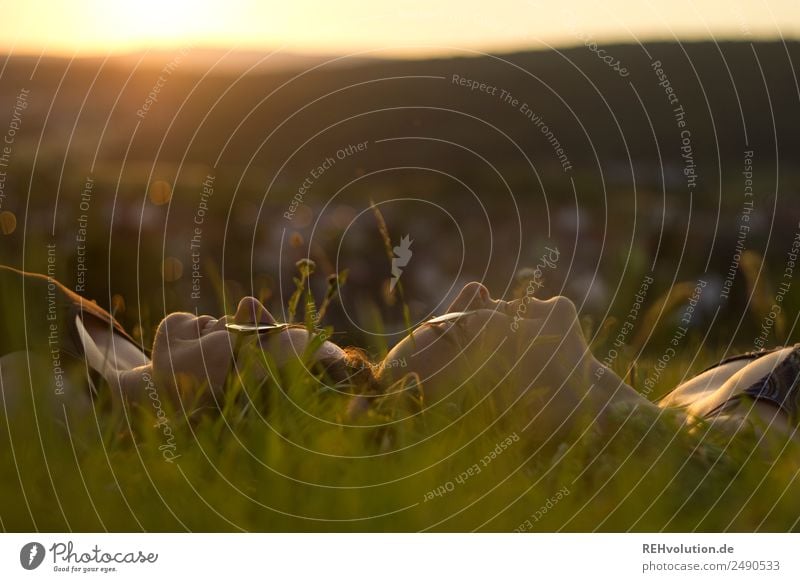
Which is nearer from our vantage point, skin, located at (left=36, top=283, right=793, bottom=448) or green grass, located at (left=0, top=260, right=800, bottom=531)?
green grass, located at (left=0, top=260, right=800, bottom=531)

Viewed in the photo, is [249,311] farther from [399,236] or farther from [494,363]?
[399,236]

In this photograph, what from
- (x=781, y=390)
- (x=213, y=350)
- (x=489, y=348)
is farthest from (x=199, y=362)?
(x=781, y=390)

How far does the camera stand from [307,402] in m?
1.32

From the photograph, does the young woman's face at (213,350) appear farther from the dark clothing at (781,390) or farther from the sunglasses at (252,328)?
the dark clothing at (781,390)

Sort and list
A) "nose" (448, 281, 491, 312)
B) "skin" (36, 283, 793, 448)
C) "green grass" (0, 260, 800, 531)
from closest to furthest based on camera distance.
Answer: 1. "green grass" (0, 260, 800, 531)
2. "skin" (36, 283, 793, 448)
3. "nose" (448, 281, 491, 312)

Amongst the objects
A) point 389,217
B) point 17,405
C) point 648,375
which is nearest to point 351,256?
point 389,217

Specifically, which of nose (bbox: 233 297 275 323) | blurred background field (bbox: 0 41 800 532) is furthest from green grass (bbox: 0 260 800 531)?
nose (bbox: 233 297 275 323)

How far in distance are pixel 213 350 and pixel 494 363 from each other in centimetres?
37

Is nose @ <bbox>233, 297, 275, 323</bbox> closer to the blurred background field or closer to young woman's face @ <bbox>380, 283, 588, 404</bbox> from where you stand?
the blurred background field

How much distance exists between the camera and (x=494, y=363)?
137 cm

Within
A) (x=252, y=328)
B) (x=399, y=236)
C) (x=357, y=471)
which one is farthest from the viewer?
(x=399, y=236)

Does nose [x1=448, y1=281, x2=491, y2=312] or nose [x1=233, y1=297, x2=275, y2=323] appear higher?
nose [x1=233, y1=297, x2=275, y2=323]

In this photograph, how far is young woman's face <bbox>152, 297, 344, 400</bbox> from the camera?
4.51ft
